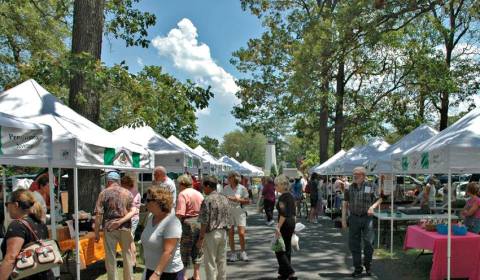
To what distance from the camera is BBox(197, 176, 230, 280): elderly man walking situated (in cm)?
680

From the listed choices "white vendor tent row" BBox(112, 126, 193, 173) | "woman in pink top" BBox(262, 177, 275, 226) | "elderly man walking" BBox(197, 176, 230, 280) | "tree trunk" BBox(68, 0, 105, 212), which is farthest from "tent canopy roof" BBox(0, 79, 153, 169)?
"woman in pink top" BBox(262, 177, 275, 226)

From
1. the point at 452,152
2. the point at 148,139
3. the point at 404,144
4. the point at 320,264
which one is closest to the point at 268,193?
the point at 148,139

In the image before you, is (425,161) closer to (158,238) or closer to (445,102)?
(158,238)

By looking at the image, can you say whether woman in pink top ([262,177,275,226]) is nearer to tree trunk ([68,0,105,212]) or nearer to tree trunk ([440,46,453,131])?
tree trunk ([68,0,105,212])

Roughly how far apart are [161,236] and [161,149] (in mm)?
9444

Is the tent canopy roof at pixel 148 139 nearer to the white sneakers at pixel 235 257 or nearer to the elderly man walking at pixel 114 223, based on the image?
the white sneakers at pixel 235 257

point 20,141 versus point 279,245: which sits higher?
point 20,141

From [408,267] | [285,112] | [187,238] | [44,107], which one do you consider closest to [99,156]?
[44,107]

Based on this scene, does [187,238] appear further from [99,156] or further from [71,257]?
[71,257]

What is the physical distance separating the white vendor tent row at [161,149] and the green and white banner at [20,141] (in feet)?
22.7

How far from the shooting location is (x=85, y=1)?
9828mm

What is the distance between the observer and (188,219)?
24.0 ft

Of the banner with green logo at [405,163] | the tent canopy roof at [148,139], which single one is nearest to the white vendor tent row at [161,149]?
the tent canopy roof at [148,139]

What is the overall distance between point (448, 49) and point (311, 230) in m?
12.0
